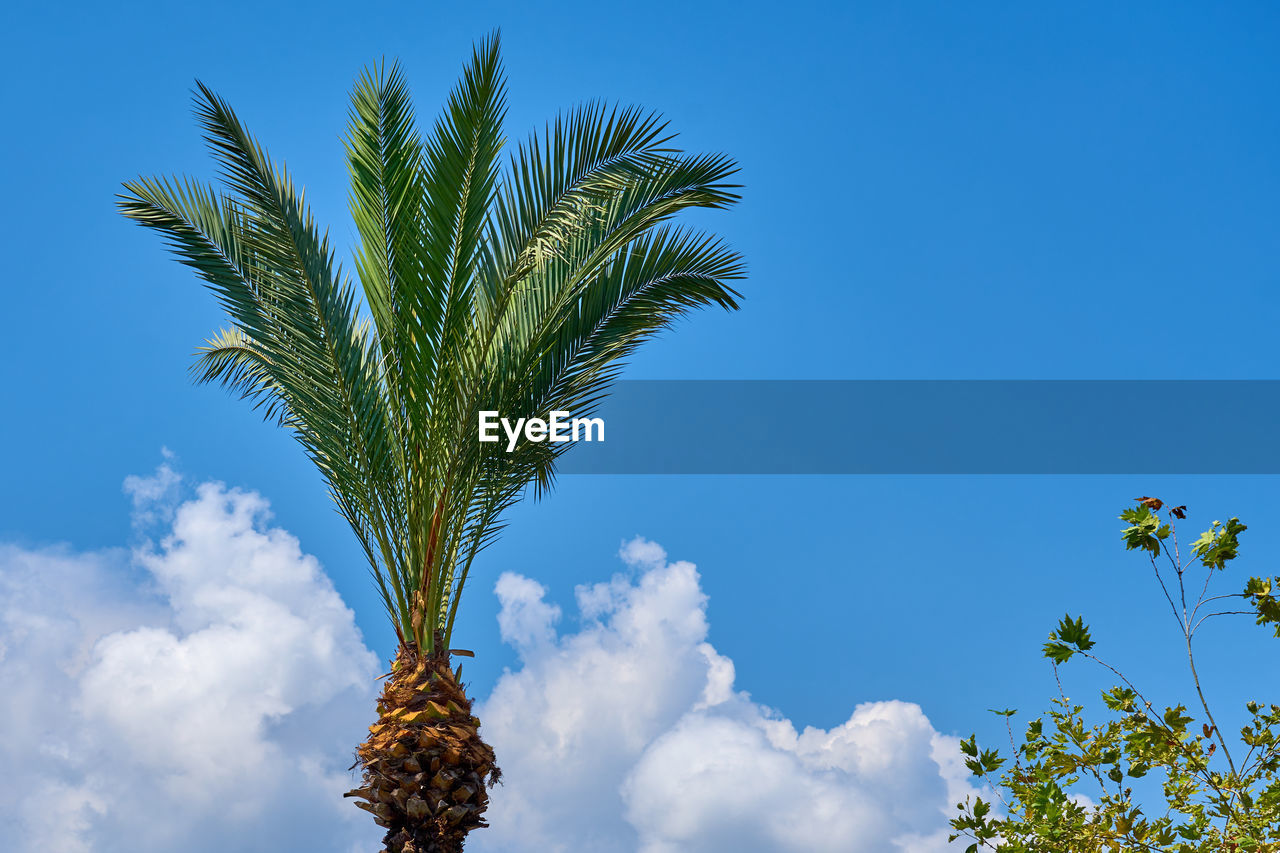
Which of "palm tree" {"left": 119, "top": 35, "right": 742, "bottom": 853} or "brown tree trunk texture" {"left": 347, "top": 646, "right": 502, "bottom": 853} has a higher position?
"palm tree" {"left": 119, "top": 35, "right": 742, "bottom": 853}

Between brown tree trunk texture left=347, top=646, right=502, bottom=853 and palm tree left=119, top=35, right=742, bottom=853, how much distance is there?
0.06 feet

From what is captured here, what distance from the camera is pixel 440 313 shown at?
25.5ft

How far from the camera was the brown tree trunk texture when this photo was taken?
23.9 ft

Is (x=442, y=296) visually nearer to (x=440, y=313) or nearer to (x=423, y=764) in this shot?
(x=440, y=313)

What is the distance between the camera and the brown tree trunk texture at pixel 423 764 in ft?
23.9

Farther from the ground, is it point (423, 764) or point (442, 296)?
point (442, 296)

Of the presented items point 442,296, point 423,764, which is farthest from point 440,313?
point 423,764

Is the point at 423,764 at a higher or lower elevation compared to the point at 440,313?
lower

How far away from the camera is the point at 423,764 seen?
7.37 metres

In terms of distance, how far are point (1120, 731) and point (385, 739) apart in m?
5.14

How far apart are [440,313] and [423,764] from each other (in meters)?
3.47

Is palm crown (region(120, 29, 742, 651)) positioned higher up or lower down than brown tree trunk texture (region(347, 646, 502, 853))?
higher up

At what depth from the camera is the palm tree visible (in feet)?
25.1

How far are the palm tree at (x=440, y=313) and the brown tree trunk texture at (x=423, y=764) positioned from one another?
17 mm
